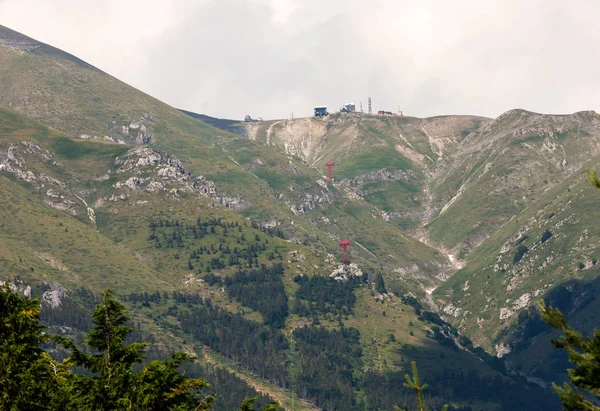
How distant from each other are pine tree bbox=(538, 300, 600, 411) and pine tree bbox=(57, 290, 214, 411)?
24.6 meters

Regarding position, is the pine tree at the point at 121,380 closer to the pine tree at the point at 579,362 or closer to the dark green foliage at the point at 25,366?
the dark green foliage at the point at 25,366

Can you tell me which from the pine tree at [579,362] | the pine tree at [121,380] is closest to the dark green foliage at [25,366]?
the pine tree at [121,380]

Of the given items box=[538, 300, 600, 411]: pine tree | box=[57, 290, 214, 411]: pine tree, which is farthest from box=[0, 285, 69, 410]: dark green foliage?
Answer: box=[538, 300, 600, 411]: pine tree

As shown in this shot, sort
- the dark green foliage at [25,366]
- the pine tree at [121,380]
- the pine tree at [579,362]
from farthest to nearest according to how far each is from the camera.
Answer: the dark green foliage at [25,366], the pine tree at [121,380], the pine tree at [579,362]

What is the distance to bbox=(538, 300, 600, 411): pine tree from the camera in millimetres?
38188

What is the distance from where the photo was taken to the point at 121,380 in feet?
178

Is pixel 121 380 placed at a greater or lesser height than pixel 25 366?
greater

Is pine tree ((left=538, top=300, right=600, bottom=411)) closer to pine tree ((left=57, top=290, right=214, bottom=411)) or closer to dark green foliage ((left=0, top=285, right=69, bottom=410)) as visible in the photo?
pine tree ((left=57, top=290, right=214, bottom=411))

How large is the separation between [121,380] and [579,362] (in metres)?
29.2

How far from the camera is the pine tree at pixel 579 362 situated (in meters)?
38.2

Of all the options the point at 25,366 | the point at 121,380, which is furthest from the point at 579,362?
the point at 25,366

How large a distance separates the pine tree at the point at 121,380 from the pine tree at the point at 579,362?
24.6 metres

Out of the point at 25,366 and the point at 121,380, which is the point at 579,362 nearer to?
the point at 121,380

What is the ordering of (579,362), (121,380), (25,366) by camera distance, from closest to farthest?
(579,362), (121,380), (25,366)
